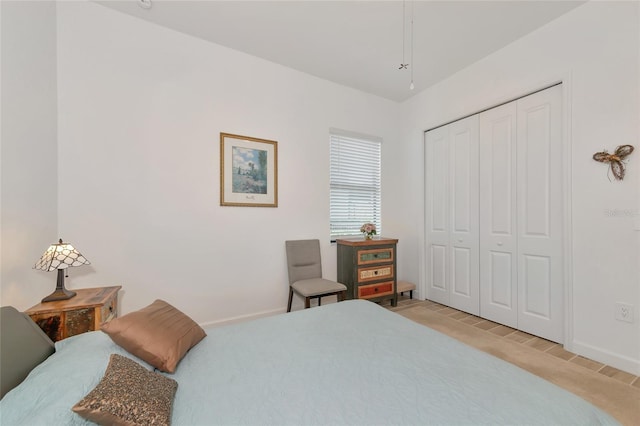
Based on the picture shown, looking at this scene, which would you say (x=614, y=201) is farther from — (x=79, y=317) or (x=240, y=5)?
(x=79, y=317)

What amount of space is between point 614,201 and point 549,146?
2.41ft

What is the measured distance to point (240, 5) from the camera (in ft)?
7.71

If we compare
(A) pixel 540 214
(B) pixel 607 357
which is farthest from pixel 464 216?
(B) pixel 607 357

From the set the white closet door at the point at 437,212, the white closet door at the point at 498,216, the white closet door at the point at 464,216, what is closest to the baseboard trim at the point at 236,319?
the white closet door at the point at 437,212

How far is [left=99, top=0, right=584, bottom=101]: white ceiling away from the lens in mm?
2352

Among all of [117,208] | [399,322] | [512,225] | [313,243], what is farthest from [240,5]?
[512,225]

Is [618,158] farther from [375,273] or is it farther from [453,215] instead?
[375,273]

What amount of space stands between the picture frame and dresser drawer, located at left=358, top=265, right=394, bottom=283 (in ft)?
4.61

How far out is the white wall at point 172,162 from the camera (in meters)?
2.30

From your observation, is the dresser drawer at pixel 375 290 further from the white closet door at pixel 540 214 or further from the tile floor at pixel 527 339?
the white closet door at pixel 540 214

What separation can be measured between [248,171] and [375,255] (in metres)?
1.94

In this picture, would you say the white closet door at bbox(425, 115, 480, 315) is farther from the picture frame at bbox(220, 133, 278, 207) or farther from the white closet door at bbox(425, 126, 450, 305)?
the picture frame at bbox(220, 133, 278, 207)

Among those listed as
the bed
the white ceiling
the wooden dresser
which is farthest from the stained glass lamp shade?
the wooden dresser

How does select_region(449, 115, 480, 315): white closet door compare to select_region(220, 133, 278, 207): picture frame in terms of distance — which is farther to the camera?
select_region(449, 115, 480, 315): white closet door
